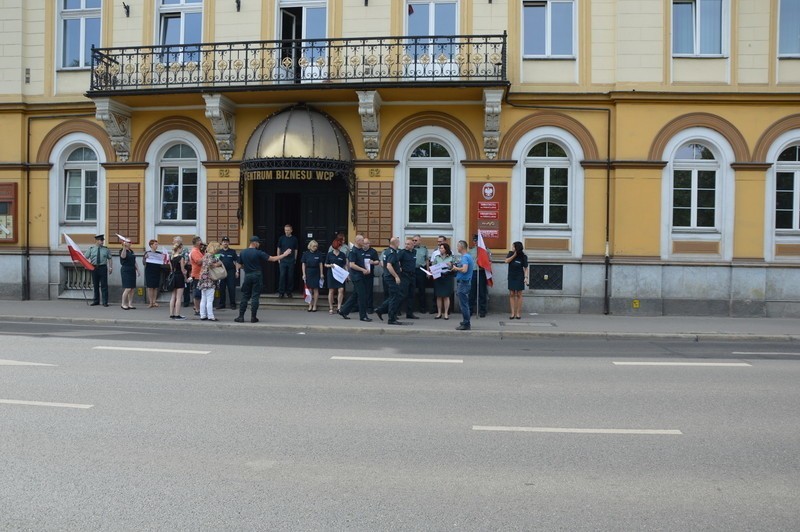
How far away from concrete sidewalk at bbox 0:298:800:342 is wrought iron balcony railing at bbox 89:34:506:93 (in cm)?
571

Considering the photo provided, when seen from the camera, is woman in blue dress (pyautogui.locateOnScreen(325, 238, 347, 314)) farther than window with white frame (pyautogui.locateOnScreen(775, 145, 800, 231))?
No

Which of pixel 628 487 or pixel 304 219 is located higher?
pixel 304 219

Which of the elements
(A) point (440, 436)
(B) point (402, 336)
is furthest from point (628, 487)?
(B) point (402, 336)

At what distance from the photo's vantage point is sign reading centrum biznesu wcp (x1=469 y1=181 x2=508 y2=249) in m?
18.0

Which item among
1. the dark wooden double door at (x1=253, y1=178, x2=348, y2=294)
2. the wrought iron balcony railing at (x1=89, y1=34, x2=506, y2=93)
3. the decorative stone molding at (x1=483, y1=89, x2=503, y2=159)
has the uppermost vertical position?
the wrought iron balcony railing at (x1=89, y1=34, x2=506, y2=93)

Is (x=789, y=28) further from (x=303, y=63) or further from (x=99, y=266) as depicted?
(x=99, y=266)

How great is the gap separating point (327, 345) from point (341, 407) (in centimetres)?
525

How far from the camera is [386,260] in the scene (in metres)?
15.6

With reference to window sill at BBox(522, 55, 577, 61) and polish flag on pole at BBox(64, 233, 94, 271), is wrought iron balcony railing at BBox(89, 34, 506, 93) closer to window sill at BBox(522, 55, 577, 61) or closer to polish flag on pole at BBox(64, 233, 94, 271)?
window sill at BBox(522, 55, 577, 61)

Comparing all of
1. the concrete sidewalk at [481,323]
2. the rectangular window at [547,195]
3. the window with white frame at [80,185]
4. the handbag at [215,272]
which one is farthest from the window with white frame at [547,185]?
the window with white frame at [80,185]

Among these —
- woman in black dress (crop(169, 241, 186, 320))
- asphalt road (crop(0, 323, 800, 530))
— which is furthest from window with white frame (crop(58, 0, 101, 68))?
asphalt road (crop(0, 323, 800, 530))

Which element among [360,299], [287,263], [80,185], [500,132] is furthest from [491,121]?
[80,185]

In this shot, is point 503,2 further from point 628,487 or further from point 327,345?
point 628,487

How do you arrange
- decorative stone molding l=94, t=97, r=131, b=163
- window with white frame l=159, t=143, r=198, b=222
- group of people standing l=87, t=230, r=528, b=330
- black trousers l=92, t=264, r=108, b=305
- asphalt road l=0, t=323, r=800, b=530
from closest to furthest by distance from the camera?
asphalt road l=0, t=323, r=800, b=530 → group of people standing l=87, t=230, r=528, b=330 → decorative stone molding l=94, t=97, r=131, b=163 → black trousers l=92, t=264, r=108, b=305 → window with white frame l=159, t=143, r=198, b=222
